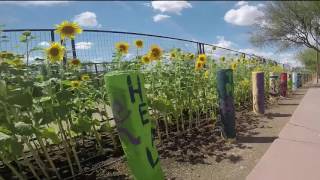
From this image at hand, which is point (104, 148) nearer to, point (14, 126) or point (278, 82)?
point (14, 126)

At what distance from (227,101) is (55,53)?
275 cm

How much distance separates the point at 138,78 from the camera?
10.1 feet

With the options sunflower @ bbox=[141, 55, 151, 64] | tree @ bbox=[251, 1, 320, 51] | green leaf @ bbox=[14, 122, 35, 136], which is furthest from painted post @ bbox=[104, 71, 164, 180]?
tree @ bbox=[251, 1, 320, 51]

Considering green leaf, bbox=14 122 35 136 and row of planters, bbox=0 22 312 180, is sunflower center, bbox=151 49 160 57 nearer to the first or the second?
row of planters, bbox=0 22 312 180

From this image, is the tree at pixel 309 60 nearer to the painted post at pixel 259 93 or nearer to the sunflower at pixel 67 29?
the painted post at pixel 259 93

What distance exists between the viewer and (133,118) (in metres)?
2.98

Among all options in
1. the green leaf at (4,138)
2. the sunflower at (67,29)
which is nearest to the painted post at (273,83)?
the sunflower at (67,29)

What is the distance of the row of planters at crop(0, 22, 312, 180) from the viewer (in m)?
3.09

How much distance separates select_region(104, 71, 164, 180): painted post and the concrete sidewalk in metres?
1.15

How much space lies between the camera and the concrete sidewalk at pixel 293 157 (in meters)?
3.65

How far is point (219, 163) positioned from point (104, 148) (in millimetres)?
1526

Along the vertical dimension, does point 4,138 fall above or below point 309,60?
below

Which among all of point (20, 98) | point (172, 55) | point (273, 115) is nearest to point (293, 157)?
point (172, 55)

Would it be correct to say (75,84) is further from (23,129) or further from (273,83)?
(273,83)
